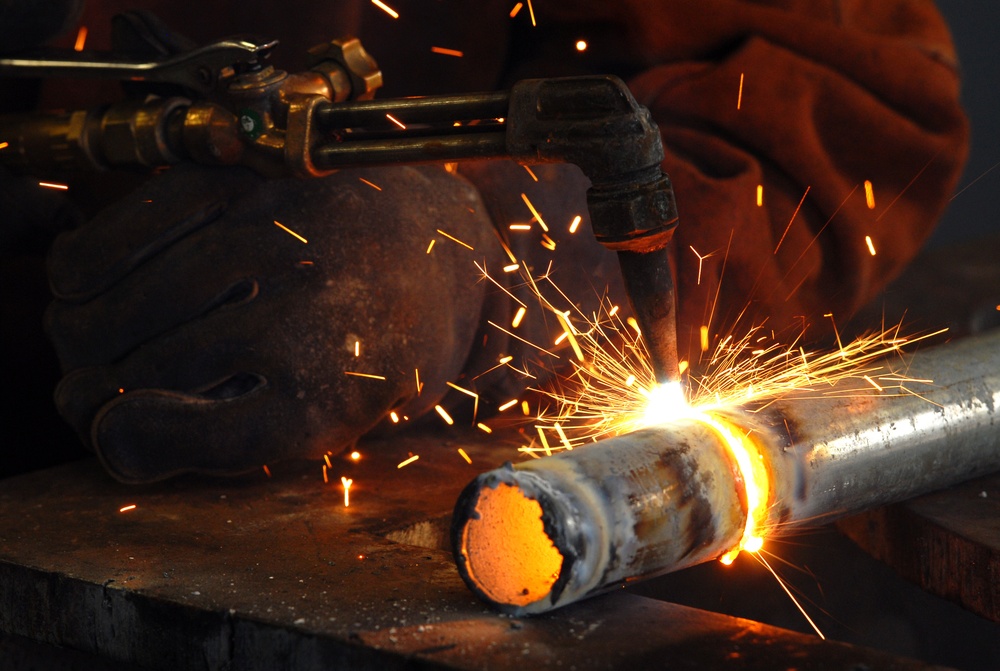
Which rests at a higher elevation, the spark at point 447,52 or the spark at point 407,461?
the spark at point 447,52

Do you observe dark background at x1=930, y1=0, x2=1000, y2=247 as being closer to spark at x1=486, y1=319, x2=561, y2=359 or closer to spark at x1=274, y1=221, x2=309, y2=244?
spark at x1=486, y1=319, x2=561, y2=359

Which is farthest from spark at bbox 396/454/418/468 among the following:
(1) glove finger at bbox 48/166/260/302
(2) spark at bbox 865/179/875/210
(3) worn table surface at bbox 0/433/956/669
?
(2) spark at bbox 865/179/875/210

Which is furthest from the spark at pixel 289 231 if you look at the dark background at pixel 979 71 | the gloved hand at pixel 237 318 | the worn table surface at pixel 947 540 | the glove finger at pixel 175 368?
the dark background at pixel 979 71

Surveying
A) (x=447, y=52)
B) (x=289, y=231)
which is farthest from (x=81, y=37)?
(x=289, y=231)

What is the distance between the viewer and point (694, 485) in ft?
3.56

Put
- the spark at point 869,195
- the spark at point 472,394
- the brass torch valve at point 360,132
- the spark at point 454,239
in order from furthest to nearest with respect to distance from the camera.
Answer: the spark at point 869,195, the spark at point 472,394, the spark at point 454,239, the brass torch valve at point 360,132

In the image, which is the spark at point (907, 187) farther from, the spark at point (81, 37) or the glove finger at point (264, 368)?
the spark at point (81, 37)

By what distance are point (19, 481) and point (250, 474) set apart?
0.33 metres

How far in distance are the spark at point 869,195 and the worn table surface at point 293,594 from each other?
0.89m

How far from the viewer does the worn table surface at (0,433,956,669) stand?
97cm

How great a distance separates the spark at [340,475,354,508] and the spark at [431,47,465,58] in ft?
2.89

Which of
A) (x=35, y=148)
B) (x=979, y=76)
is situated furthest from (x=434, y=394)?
(x=979, y=76)

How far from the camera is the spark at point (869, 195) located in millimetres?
1912

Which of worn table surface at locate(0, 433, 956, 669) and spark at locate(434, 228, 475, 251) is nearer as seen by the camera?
worn table surface at locate(0, 433, 956, 669)
